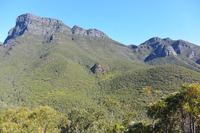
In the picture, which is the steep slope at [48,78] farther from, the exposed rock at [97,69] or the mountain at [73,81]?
the exposed rock at [97,69]

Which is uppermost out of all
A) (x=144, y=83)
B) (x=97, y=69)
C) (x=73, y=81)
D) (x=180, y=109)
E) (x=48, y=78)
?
(x=97, y=69)

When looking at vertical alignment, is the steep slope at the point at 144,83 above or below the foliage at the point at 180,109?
above

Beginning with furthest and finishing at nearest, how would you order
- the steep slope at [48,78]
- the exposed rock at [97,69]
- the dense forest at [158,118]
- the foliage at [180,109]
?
the exposed rock at [97,69] < the steep slope at [48,78] < the dense forest at [158,118] < the foliage at [180,109]

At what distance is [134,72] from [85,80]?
50351mm

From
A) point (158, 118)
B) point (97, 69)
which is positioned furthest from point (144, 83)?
point (158, 118)

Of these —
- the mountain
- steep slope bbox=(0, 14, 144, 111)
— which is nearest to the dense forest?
the mountain

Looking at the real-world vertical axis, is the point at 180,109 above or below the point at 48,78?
below

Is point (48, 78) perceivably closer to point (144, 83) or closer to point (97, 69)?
point (97, 69)

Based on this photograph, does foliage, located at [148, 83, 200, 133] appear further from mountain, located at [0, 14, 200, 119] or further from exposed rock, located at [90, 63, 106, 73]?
exposed rock, located at [90, 63, 106, 73]

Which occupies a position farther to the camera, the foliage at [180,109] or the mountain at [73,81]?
the mountain at [73,81]

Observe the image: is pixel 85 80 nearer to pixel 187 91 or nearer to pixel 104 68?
pixel 104 68

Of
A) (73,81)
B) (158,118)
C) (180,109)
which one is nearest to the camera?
(180,109)

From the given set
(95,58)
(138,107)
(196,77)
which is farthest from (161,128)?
(95,58)

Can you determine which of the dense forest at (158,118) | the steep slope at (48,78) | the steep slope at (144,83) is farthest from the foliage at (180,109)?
the steep slope at (48,78)
